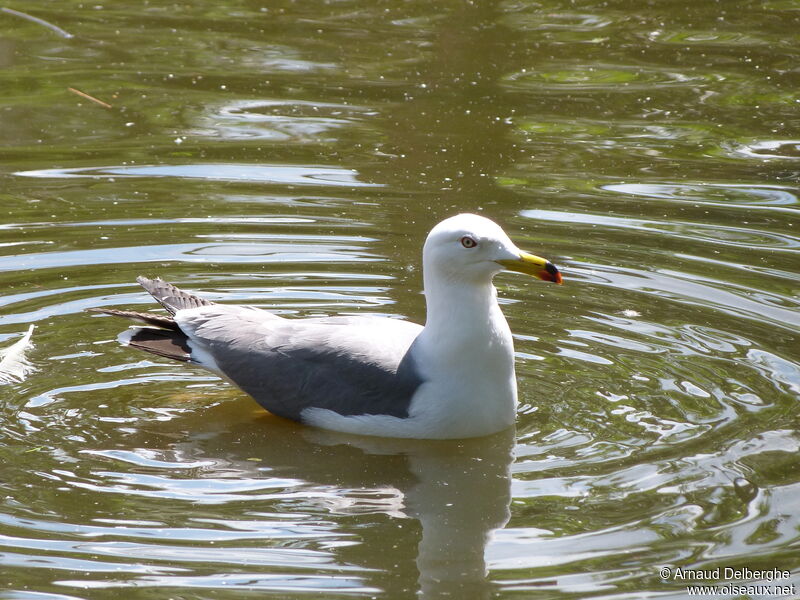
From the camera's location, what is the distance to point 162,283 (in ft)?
26.0

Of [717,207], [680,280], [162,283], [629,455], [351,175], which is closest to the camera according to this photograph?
[629,455]

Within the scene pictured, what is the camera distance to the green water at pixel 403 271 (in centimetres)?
570

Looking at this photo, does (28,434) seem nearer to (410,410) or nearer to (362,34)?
(410,410)

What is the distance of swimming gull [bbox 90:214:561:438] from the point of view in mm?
6730

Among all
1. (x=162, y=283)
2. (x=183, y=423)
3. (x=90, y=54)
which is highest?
(x=90, y=54)

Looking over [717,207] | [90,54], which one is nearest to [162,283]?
[717,207]

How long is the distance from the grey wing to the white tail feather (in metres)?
0.94

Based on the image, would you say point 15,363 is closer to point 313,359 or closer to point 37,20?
point 313,359

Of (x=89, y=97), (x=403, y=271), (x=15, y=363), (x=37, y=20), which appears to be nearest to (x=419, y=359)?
(x=403, y=271)

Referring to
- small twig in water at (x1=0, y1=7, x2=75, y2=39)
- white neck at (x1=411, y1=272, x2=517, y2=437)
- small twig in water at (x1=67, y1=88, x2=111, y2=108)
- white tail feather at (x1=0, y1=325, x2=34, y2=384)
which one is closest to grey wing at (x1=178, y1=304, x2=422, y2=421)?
white neck at (x1=411, y1=272, x2=517, y2=437)

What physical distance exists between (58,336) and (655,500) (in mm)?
3959

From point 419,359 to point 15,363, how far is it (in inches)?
95.5

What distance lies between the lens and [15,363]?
748 cm

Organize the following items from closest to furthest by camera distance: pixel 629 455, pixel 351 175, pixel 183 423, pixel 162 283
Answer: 1. pixel 629 455
2. pixel 183 423
3. pixel 162 283
4. pixel 351 175
